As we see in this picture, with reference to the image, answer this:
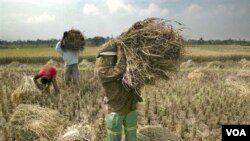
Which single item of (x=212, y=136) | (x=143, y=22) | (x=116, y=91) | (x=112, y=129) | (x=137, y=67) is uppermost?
(x=143, y=22)

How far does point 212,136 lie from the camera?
659 cm

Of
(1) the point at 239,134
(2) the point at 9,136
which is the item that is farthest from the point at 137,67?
(2) the point at 9,136

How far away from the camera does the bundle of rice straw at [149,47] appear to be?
199 inches

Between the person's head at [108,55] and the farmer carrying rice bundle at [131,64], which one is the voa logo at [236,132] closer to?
the farmer carrying rice bundle at [131,64]

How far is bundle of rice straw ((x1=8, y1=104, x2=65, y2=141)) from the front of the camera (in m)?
6.16

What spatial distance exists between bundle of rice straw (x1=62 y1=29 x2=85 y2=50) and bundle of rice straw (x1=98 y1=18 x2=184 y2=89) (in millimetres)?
5156

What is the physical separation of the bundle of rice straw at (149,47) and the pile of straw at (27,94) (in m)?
3.87

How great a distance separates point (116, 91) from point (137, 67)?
0.41m

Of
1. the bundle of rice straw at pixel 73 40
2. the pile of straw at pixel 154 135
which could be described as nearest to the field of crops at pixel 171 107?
the pile of straw at pixel 154 135

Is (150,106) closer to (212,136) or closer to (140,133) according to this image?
(212,136)

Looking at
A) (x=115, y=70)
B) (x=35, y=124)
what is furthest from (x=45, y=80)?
(x=115, y=70)

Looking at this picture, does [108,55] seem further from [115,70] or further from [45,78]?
[45,78]

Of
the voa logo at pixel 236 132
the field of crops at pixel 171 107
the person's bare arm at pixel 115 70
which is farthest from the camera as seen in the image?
the field of crops at pixel 171 107

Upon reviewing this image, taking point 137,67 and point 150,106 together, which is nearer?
point 137,67
